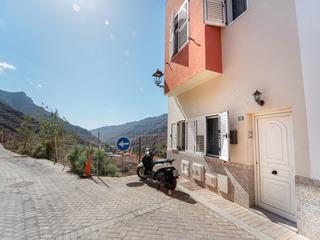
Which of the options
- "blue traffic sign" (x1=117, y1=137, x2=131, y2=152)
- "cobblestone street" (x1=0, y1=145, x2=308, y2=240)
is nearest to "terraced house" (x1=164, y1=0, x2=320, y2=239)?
"cobblestone street" (x1=0, y1=145, x2=308, y2=240)

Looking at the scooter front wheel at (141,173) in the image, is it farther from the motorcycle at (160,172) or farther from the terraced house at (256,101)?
the terraced house at (256,101)

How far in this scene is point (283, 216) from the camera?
13.1ft

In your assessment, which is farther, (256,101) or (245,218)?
(256,101)

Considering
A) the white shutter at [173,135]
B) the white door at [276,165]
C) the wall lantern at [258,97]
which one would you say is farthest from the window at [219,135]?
the white shutter at [173,135]

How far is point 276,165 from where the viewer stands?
13.7ft

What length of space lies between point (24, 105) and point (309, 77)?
98.6m

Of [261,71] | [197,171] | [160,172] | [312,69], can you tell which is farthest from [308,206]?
[160,172]

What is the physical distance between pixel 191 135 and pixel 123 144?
2.84 metres

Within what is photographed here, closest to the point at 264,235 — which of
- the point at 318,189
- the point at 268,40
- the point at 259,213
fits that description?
the point at 259,213

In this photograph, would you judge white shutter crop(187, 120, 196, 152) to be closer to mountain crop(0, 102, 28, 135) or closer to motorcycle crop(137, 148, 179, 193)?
motorcycle crop(137, 148, 179, 193)

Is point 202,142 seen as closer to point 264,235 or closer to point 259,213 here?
point 259,213

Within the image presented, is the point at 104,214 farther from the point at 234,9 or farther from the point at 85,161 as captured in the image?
the point at 234,9

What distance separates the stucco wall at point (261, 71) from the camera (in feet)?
11.4

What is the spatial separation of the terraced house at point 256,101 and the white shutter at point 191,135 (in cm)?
4
